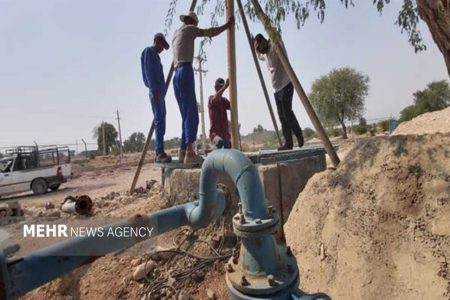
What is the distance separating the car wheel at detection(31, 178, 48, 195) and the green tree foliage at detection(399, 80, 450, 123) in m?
31.6

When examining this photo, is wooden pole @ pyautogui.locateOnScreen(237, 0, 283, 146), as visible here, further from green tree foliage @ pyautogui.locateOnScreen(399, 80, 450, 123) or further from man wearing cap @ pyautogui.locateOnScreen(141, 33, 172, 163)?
green tree foliage @ pyautogui.locateOnScreen(399, 80, 450, 123)

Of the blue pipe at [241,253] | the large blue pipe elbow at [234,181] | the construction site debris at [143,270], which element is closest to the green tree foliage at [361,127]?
the construction site debris at [143,270]

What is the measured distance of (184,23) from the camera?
482 cm

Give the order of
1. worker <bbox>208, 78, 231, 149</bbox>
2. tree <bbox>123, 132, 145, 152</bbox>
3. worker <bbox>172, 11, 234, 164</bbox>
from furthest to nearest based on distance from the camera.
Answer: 1. tree <bbox>123, 132, 145, 152</bbox>
2. worker <bbox>208, 78, 231, 149</bbox>
3. worker <bbox>172, 11, 234, 164</bbox>

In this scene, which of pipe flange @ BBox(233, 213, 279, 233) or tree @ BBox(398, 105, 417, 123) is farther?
tree @ BBox(398, 105, 417, 123)

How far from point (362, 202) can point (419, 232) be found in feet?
1.47

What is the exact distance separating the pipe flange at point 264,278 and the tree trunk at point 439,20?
2.05 m

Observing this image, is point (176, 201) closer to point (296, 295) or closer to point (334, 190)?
point (334, 190)

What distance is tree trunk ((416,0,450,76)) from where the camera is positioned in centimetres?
252

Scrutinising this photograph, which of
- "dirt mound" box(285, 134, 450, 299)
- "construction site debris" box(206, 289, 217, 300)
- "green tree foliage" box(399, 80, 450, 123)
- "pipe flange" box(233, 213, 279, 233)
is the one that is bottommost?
"construction site debris" box(206, 289, 217, 300)

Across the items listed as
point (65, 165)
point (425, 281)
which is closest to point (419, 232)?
point (425, 281)

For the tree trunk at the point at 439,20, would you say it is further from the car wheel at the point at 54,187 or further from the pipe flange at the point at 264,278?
the car wheel at the point at 54,187

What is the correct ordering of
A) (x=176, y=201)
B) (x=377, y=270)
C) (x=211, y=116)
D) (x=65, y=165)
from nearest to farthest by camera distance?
(x=377, y=270)
(x=176, y=201)
(x=211, y=116)
(x=65, y=165)

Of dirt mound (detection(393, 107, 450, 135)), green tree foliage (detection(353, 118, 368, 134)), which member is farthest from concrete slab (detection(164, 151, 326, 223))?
green tree foliage (detection(353, 118, 368, 134))
